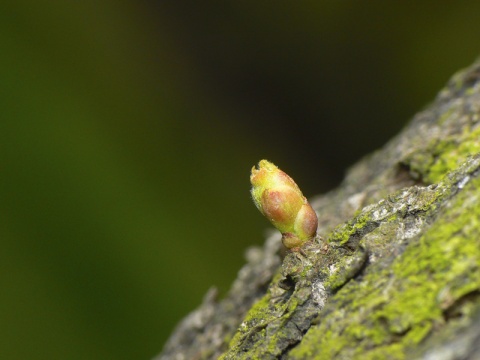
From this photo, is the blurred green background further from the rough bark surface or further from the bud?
the bud

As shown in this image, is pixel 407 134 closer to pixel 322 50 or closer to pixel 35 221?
pixel 35 221

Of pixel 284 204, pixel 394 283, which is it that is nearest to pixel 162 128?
pixel 284 204

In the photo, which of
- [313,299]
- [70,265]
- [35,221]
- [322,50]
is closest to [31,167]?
[35,221]

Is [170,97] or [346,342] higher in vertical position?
[170,97]

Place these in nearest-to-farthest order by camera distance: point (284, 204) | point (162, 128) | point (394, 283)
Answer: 1. point (394, 283)
2. point (284, 204)
3. point (162, 128)

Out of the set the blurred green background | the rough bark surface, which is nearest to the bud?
the rough bark surface

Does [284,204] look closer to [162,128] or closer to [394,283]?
[394,283]

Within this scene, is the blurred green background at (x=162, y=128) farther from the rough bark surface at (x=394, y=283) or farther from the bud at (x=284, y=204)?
the bud at (x=284, y=204)
